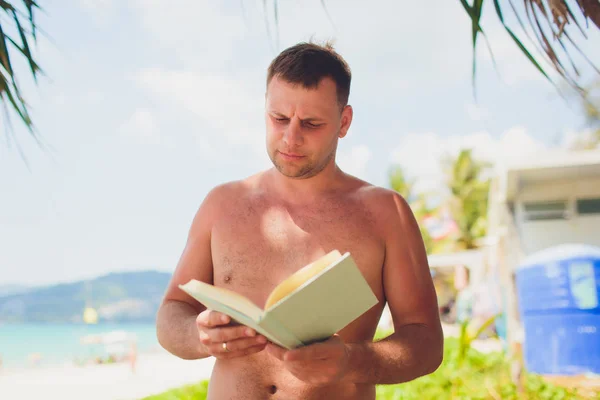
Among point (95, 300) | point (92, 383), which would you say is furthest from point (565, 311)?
point (95, 300)

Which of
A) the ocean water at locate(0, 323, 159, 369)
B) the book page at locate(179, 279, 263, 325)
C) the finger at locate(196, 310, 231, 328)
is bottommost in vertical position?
the ocean water at locate(0, 323, 159, 369)

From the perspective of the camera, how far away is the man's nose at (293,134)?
169cm

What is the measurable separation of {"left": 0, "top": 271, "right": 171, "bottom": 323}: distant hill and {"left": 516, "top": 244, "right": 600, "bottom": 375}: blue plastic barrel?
75071mm

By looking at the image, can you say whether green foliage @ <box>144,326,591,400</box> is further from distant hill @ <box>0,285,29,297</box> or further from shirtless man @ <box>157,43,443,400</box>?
distant hill @ <box>0,285,29,297</box>

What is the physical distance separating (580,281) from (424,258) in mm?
6503

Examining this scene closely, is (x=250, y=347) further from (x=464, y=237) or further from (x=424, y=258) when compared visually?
(x=464, y=237)

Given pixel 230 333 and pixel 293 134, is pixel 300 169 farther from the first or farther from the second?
pixel 230 333

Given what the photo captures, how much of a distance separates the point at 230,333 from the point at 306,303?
0.24m

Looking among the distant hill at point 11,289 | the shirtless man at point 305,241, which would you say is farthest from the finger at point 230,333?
the distant hill at point 11,289

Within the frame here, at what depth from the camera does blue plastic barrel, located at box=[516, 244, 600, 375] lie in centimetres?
751

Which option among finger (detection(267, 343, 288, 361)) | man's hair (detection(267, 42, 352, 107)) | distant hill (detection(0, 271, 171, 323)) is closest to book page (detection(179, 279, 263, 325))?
finger (detection(267, 343, 288, 361))

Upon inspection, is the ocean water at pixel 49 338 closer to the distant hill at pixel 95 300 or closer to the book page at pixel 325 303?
the distant hill at pixel 95 300

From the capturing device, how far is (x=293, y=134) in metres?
1.69

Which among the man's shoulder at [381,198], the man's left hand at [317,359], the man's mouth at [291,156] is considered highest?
the man's mouth at [291,156]
